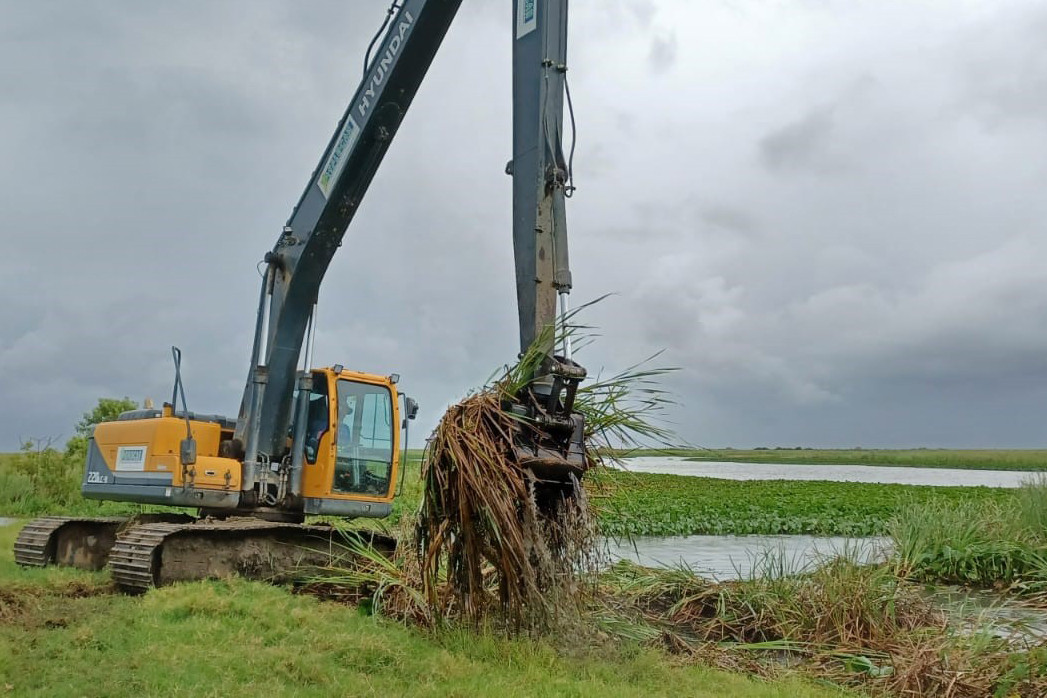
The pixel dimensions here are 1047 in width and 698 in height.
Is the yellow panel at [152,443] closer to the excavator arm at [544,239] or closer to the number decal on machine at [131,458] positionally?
the number decal on machine at [131,458]

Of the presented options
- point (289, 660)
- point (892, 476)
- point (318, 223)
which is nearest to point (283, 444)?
point (318, 223)

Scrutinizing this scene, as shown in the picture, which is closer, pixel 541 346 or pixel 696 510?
pixel 541 346

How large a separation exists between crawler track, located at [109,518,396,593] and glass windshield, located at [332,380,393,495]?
0.52 m

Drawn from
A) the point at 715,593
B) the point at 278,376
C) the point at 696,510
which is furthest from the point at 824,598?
the point at 696,510

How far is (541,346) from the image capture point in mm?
5719

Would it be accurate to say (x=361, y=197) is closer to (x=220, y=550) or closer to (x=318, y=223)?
(x=318, y=223)

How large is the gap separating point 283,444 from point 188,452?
964mm

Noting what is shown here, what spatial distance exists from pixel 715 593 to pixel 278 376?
4.81 m

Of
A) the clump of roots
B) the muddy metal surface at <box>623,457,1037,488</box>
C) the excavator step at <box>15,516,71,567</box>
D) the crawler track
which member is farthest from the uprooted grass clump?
the muddy metal surface at <box>623,457,1037,488</box>

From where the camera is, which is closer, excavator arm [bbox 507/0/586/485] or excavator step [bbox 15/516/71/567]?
excavator arm [bbox 507/0/586/485]

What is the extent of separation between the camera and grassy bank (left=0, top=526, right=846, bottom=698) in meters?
5.27

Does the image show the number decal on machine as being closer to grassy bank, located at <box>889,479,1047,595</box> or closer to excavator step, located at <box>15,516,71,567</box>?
excavator step, located at <box>15,516,71,567</box>

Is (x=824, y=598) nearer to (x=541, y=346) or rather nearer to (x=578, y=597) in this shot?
(x=578, y=597)

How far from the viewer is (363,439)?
984 cm
